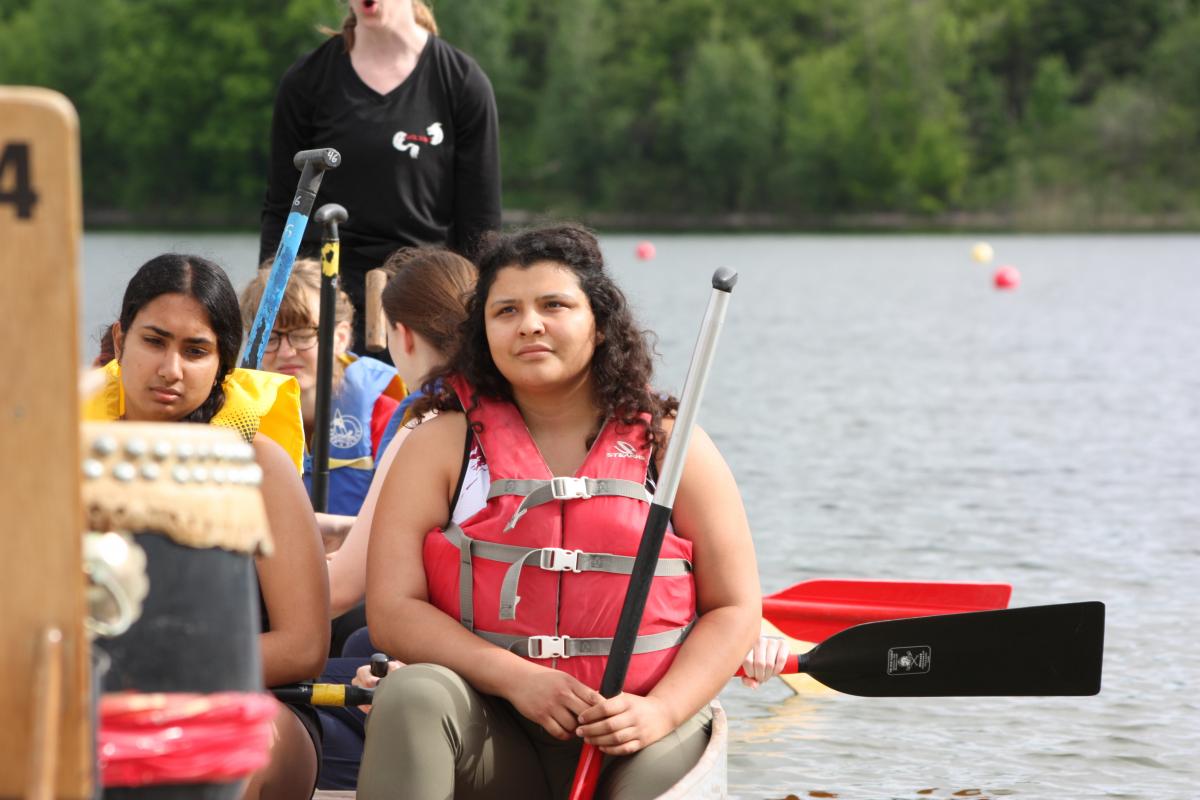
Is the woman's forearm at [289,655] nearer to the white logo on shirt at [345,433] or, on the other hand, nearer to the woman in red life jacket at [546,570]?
the woman in red life jacket at [546,570]

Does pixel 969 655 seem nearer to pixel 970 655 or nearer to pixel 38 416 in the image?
pixel 970 655

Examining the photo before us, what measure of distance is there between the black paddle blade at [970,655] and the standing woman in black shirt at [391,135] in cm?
166

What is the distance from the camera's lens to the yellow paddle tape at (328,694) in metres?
2.66

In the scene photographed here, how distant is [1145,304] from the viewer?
77.4 feet

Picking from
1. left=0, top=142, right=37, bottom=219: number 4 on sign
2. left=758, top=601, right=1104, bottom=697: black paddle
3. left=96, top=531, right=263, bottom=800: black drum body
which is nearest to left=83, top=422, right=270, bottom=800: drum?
left=96, top=531, right=263, bottom=800: black drum body

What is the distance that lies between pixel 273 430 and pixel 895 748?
2404 millimetres

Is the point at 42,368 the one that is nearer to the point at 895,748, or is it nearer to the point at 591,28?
the point at 895,748

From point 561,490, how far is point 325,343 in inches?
64.2

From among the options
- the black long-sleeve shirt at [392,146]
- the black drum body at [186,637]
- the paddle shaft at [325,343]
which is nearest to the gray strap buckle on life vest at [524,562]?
the black drum body at [186,637]

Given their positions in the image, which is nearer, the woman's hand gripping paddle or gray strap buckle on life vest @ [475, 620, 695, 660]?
the woman's hand gripping paddle

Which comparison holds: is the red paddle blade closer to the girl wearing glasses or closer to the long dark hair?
the girl wearing glasses

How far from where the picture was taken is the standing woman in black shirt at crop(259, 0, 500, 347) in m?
4.62

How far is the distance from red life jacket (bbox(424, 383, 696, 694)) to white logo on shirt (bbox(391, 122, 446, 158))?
210cm

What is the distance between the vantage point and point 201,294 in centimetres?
270
